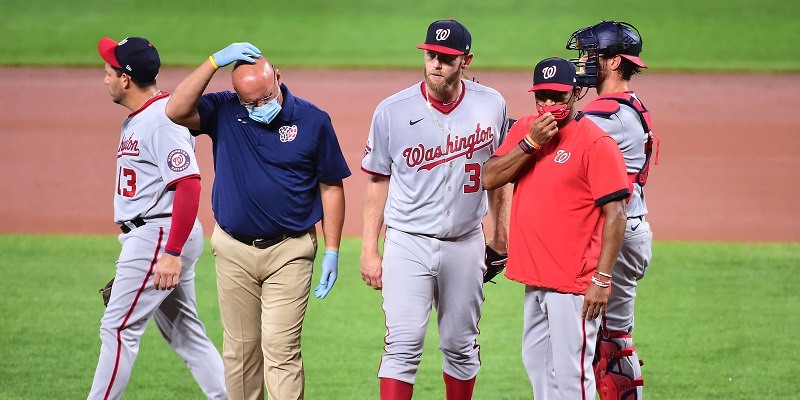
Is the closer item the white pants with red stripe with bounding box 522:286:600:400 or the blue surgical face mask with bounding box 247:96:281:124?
the white pants with red stripe with bounding box 522:286:600:400

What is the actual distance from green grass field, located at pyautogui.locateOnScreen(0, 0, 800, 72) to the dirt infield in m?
1.18

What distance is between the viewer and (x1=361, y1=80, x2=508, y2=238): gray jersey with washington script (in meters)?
5.07

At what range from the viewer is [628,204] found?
Result: 5.27m

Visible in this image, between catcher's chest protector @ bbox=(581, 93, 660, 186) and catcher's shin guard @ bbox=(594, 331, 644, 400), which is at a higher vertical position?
catcher's chest protector @ bbox=(581, 93, 660, 186)

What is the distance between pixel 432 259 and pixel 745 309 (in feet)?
12.3

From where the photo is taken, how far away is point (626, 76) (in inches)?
211

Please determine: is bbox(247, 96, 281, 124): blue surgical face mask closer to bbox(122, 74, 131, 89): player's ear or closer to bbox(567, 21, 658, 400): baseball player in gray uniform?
bbox(122, 74, 131, 89): player's ear

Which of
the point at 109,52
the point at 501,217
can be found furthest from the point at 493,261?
the point at 109,52

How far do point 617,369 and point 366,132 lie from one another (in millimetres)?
9066

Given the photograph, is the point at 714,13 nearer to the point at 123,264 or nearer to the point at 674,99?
the point at 674,99

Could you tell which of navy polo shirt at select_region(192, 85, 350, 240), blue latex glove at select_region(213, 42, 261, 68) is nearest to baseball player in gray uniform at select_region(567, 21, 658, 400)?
navy polo shirt at select_region(192, 85, 350, 240)

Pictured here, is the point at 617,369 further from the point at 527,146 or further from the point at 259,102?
the point at 259,102

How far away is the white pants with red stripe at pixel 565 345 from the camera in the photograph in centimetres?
455

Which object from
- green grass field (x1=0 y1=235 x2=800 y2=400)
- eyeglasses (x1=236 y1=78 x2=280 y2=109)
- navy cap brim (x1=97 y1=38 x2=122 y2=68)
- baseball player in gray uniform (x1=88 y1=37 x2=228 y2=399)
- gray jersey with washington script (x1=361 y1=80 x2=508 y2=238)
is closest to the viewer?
eyeglasses (x1=236 y1=78 x2=280 y2=109)
